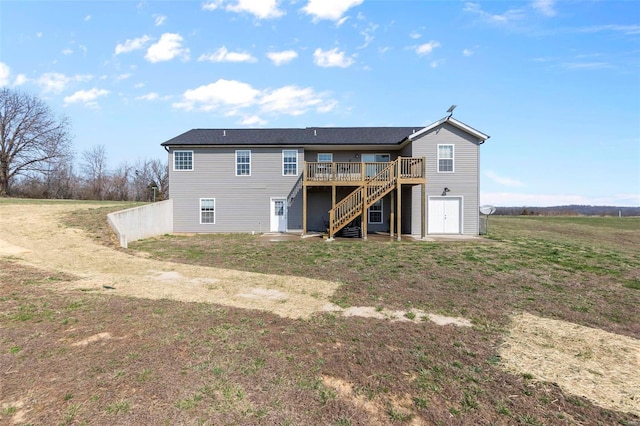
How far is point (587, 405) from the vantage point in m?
3.08

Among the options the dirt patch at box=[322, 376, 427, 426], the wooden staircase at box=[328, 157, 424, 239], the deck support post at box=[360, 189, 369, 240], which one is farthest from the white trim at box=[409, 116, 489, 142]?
the dirt patch at box=[322, 376, 427, 426]

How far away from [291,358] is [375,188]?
43.0 ft

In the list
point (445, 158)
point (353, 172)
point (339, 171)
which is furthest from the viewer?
point (445, 158)

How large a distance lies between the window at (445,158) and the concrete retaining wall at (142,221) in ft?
50.7

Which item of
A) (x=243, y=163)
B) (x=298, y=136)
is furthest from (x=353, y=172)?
(x=243, y=163)

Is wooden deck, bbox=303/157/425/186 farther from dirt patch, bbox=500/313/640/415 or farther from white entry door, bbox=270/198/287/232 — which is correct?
dirt patch, bbox=500/313/640/415

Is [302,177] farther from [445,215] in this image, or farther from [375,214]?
[445,215]

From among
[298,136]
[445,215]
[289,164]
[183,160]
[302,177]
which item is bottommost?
[445,215]

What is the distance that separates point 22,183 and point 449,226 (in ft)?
151

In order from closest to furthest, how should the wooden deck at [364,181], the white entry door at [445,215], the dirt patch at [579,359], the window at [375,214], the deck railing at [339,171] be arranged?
the dirt patch at [579,359] → the wooden deck at [364,181] → the deck railing at [339,171] → the white entry door at [445,215] → the window at [375,214]

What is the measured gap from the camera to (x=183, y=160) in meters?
18.4

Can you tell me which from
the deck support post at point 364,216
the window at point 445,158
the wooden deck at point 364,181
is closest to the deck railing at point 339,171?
the wooden deck at point 364,181

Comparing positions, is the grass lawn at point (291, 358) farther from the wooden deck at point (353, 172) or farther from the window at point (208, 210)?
the window at point (208, 210)

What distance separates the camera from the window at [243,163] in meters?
18.4
